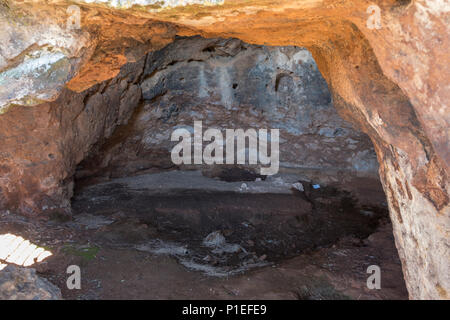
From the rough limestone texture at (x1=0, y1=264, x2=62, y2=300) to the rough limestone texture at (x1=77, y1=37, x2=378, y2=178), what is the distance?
3268 millimetres

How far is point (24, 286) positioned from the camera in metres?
3.00

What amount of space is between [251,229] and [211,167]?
7.61 feet

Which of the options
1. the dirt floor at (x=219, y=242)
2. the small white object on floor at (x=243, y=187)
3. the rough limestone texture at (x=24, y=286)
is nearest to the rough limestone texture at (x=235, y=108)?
the dirt floor at (x=219, y=242)

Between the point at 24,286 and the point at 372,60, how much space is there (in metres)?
3.16

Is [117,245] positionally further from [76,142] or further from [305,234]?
[305,234]

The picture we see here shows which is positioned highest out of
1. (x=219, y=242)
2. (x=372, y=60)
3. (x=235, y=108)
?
(x=372, y=60)

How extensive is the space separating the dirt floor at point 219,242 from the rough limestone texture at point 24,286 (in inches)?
9.2

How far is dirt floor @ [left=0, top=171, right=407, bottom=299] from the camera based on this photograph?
349 centimetres

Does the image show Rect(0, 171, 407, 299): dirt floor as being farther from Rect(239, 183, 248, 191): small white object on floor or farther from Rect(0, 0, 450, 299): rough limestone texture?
Rect(0, 0, 450, 299): rough limestone texture

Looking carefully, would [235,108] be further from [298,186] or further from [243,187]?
[298,186]

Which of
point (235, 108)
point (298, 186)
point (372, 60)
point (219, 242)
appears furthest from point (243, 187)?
point (372, 60)

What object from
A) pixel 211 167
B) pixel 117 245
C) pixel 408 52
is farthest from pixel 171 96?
→ pixel 408 52

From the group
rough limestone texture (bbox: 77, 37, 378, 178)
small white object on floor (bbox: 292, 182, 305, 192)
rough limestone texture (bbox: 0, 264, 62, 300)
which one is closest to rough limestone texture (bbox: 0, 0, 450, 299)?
rough limestone texture (bbox: 0, 264, 62, 300)

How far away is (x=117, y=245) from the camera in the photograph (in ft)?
14.1
